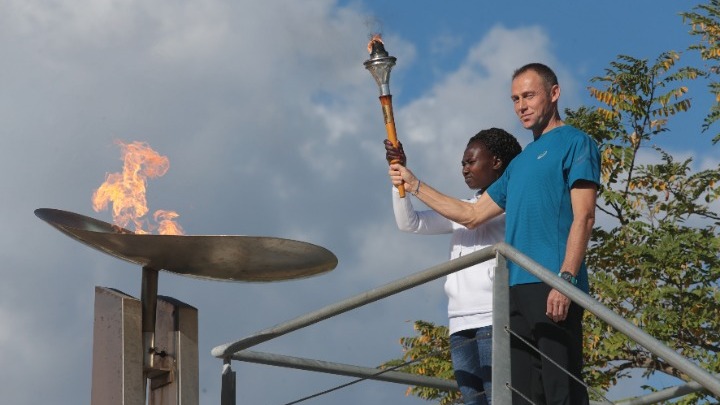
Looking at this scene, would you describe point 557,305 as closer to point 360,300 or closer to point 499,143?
point 360,300

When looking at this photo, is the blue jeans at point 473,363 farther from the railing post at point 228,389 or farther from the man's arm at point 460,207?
the railing post at point 228,389

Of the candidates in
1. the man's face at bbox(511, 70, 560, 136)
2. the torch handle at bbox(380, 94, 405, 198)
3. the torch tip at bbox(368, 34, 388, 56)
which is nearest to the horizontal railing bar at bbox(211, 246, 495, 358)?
the man's face at bbox(511, 70, 560, 136)

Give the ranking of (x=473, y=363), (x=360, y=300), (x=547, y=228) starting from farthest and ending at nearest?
1. (x=473, y=363)
2. (x=360, y=300)
3. (x=547, y=228)

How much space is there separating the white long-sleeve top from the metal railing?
44 centimetres

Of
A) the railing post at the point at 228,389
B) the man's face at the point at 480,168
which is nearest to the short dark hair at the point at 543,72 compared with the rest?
the man's face at the point at 480,168

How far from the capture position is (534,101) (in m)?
5.27

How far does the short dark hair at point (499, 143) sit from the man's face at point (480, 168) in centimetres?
3

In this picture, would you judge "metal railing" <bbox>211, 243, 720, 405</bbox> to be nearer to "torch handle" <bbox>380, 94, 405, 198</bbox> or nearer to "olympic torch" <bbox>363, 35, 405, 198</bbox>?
"torch handle" <bbox>380, 94, 405, 198</bbox>

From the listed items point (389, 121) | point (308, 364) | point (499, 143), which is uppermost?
point (389, 121)

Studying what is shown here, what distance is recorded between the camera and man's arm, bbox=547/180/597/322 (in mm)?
4766

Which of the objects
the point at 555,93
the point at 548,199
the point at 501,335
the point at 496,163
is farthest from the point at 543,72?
the point at 501,335

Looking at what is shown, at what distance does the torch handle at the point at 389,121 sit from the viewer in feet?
Answer: 20.1

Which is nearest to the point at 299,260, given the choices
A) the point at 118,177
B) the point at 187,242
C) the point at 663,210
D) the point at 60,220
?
the point at 187,242

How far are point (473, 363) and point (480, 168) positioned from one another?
880mm
